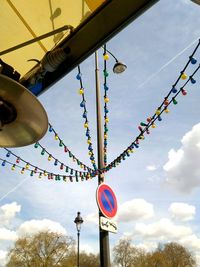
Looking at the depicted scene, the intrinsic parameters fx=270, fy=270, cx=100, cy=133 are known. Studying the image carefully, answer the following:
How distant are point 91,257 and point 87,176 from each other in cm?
7316

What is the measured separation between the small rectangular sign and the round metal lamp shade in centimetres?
267

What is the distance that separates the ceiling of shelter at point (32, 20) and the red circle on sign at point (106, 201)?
213cm

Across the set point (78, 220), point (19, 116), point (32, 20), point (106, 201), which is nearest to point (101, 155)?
point (106, 201)

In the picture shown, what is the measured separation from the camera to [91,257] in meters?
72.2

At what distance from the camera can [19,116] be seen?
1391 mm

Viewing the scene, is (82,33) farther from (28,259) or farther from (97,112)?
(28,259)

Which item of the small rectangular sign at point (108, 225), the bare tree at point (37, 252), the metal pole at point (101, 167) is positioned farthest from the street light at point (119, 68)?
the bare tree at point (37, 252)

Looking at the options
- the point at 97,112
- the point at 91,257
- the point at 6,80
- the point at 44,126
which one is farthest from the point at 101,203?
the point at 91,257

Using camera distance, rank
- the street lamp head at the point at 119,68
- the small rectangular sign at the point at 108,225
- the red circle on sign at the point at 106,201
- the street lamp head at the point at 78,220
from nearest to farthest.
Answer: the small rectangular sign at the point at 108,225 < the red circle on sign at the point at 106,201 < the street lamp head at the point at 119,68 < the street lamp head at the point at 78,220

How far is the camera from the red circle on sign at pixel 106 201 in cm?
401

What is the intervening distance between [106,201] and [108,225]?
1.21 ft

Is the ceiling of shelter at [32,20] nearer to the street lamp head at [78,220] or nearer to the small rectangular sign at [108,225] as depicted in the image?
the small rectangular sign at [108,225]

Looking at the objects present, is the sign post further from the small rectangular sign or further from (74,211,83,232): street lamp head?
(74,211,83,232): street lamp head

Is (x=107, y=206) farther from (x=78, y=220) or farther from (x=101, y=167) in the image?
(x=78, y=220)
